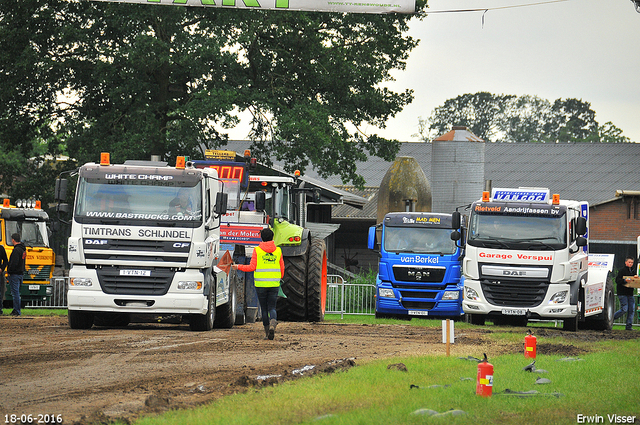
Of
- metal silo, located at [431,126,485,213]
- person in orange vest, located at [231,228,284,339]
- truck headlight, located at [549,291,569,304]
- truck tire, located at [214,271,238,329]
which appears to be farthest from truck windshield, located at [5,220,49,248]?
truck headlight, located at [549,291,569,304]

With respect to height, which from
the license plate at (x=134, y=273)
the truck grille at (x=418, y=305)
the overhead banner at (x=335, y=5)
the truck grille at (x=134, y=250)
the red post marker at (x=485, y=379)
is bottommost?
the truck grille at (x=418, y=305)

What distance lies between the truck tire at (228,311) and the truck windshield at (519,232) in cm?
622

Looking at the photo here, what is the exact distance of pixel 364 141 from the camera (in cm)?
3338

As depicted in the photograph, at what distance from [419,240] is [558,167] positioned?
27833mm

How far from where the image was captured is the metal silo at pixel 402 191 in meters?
35.2

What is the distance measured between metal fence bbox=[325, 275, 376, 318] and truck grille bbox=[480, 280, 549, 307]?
27.0 ft

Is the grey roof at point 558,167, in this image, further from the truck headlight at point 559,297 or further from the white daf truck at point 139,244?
the white daf truck at point 139,244

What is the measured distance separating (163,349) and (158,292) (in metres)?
2.68

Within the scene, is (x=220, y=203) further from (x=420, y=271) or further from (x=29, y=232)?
(x=29, y=232)

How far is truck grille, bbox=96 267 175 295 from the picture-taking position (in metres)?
15.6

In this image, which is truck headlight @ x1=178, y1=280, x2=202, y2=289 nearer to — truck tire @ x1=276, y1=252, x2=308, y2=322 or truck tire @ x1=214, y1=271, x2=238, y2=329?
truck tire @ x1=214, y1=271, x2=238, y2=329

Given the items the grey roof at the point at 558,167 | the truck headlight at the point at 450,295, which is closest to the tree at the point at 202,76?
the truck headlight at the point at 450,295

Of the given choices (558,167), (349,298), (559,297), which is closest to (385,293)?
(349,298)

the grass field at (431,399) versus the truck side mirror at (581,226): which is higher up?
the truck side mirror at (581,226)
